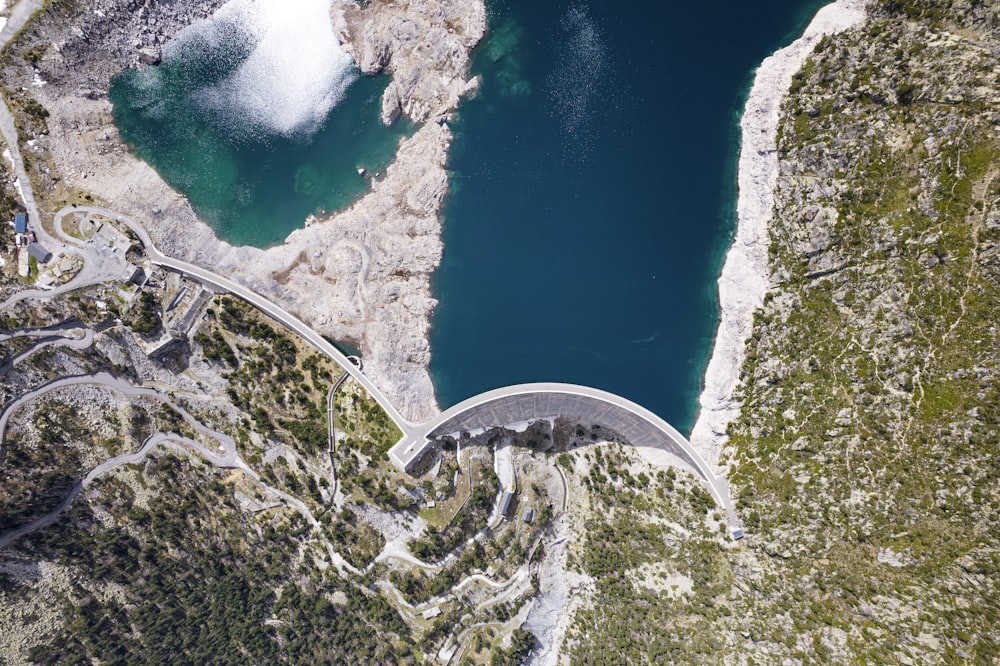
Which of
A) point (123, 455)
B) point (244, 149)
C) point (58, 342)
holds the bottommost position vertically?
point (123, 455)

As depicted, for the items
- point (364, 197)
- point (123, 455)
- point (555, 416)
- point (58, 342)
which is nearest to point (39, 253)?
point (58, 342)

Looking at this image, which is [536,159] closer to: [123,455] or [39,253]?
[39,253]

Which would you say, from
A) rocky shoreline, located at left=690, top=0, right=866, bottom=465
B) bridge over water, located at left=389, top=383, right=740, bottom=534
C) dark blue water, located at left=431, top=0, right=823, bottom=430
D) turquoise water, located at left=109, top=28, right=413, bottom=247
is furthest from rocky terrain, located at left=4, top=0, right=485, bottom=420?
rocky shoreline, located at left=690, top=0, right=866, bottom=465

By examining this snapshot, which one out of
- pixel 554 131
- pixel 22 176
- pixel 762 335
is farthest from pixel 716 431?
pixel 22 176

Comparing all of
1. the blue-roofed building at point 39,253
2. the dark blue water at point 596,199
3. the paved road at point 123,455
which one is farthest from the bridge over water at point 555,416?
the blue-roofed building at point 39,253

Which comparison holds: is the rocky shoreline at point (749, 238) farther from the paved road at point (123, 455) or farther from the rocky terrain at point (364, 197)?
the paved road at point (123, 455)

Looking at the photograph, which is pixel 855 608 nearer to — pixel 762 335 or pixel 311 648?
pixel 762 335
